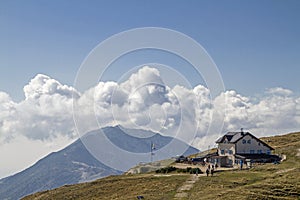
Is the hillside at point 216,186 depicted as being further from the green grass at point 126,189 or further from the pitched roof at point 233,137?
the pitched roof at point 233,137

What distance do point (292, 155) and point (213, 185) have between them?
3974 cm

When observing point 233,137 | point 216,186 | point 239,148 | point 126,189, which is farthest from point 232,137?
point 216,186

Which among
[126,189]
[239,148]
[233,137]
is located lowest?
[126,189]

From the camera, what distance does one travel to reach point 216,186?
70.5 m

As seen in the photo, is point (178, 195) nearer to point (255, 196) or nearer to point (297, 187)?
point (255, 196)

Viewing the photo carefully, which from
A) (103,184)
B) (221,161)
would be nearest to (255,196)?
(103,184)

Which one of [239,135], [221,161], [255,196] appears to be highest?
[239,135]

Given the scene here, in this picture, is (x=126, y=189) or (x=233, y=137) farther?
(x=233, y=137)

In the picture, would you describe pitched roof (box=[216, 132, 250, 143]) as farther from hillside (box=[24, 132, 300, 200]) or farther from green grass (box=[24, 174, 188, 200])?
green grass (box=[24, 174, 188, 200])

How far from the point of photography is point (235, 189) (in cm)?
6562

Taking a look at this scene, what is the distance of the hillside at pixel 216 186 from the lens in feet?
204

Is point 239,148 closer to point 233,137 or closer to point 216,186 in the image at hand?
point 233,137

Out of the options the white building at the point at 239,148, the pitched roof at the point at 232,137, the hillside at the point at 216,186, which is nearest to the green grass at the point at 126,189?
the hillside at the point at 216,186

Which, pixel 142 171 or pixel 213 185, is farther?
pixel 142 171
